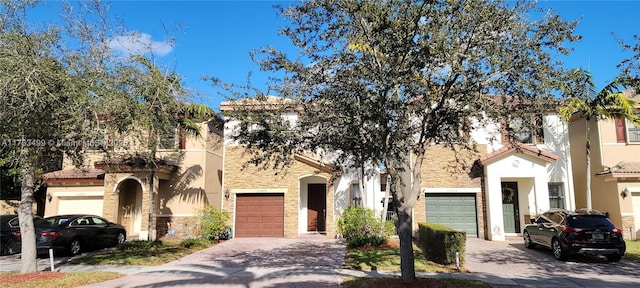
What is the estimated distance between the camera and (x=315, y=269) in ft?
37.4

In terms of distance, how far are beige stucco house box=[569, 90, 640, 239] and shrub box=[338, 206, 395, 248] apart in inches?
376

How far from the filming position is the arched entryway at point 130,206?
20656 millimetres

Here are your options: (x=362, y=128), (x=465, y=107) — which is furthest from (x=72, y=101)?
(x=465, y=107)

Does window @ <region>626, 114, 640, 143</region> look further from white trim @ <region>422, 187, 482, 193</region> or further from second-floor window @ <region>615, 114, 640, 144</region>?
white trim @ <region>422, 187, 482, 193</region>

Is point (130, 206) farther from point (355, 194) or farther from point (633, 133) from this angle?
point (633, 133)

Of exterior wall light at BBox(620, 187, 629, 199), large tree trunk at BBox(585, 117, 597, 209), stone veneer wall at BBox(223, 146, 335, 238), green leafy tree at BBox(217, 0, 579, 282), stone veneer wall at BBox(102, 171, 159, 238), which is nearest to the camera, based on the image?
green leafy tree at BBox(217, 0, 579, 282)

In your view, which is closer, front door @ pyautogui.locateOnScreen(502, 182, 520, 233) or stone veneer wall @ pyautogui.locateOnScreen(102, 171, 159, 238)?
stone veneer wall @ pyautogui.locateOnScreen(102, 171, 159, 238)

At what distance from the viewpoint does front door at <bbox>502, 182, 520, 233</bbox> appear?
19.2 meters

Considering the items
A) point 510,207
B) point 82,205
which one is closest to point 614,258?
point 510,207

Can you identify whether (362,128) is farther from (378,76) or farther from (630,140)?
(630,140)

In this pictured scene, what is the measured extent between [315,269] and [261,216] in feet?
29.0

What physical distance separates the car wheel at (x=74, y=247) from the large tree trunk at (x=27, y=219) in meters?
4.40

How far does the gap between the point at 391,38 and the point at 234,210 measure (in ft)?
46.6

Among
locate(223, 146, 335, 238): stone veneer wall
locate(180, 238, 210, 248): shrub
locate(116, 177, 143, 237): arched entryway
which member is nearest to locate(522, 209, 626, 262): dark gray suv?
locate(223, 146, 335, 238): stone veneer wall
